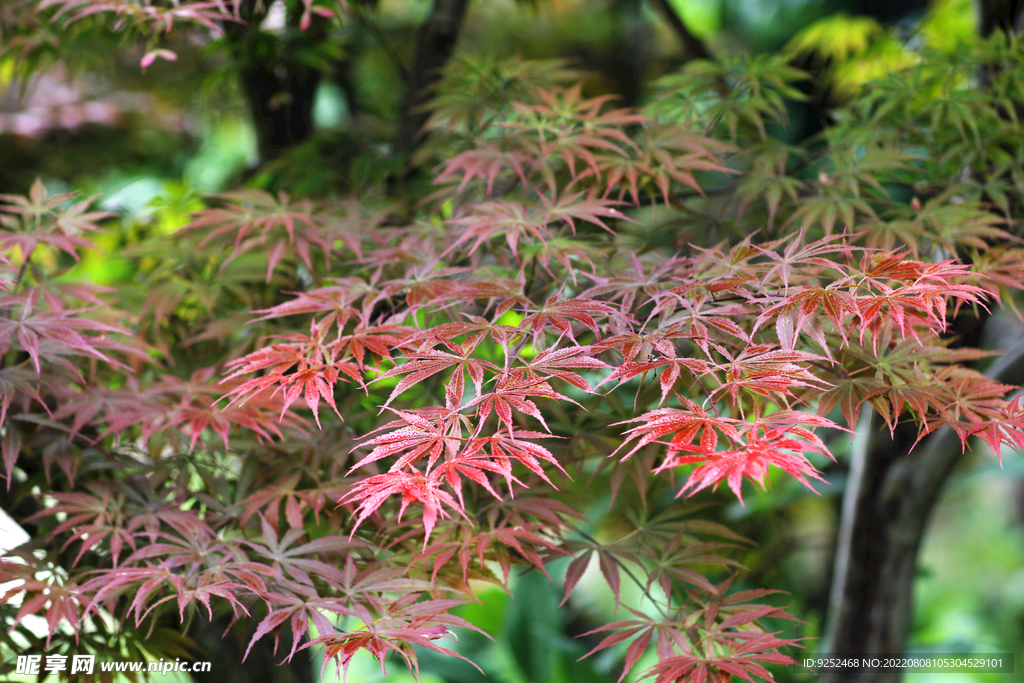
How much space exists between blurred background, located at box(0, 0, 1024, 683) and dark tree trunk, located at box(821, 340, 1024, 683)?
0.83ft

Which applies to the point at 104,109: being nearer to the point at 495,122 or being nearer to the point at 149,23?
the point at 149,23

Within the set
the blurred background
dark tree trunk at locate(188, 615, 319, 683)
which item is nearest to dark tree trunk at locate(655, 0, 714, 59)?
the blurred background

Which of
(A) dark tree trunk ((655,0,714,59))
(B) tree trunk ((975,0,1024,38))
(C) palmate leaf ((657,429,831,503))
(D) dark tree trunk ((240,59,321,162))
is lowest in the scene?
(C) palmate leaf ((657,429,831,503))

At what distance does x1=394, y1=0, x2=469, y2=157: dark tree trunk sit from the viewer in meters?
1.40

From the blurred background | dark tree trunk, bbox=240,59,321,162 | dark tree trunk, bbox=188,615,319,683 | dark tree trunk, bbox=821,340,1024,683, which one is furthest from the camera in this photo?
dark tree trunk, bbox=240,59,321,162

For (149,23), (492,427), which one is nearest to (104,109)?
(149,23)

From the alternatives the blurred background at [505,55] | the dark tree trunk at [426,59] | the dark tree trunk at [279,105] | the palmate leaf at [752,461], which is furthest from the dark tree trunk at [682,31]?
the palmate leaf at [752,461]

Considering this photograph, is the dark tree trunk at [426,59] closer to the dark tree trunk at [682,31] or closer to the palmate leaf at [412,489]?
the dark tree trunk at [682,31]

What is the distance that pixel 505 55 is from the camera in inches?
86.9

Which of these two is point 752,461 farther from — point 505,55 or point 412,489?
point 505,55

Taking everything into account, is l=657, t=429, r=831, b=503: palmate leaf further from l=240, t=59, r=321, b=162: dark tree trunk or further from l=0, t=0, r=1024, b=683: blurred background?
l=240, t=59, r=321, b=162: dark tree trunk

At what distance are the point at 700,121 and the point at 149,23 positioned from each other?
916 mm

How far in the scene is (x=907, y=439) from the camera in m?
1.38

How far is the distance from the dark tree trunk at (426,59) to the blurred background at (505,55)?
0.20 ft
